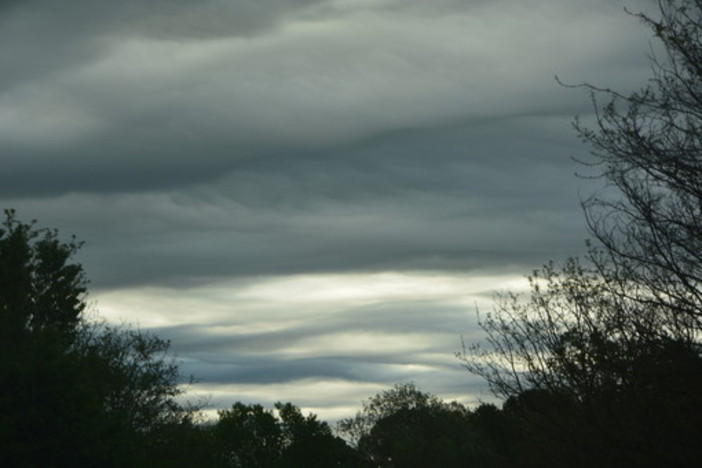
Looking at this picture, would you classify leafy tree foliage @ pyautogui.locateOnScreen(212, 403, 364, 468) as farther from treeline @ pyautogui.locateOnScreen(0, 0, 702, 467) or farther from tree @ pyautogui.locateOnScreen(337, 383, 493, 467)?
treeline @ pyautogui.locateOnScreen(0, 0, 702, 467)

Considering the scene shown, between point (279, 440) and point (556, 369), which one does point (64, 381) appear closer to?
point (556, 369)

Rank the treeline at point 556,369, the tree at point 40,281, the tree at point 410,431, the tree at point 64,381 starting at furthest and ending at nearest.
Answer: the tree at point 410,431, the tree at point 40,281, the tree at point 64,381, the treeline at point 556,369

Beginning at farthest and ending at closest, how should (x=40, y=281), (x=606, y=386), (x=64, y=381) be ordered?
(x=40, y=281)
(x=64, y=381)
(x=606, y=386)

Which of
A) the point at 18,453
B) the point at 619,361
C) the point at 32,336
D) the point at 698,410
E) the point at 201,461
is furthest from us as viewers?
the point at 201,461

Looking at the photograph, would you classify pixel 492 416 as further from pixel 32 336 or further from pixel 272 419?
pixel 272 419

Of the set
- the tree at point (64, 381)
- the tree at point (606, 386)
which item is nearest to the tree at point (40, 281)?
the tree at point (64, 381)

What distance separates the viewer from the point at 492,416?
230 ft

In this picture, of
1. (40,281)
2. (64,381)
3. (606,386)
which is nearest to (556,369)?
(606,386)

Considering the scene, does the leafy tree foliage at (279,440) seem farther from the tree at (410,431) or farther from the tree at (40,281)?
the tree at (40,281)

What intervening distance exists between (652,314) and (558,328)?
755 cm

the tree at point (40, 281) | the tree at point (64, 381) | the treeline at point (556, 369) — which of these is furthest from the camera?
the tree at point (40, 281)

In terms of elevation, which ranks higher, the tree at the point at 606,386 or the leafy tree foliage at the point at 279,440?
the leafy tree foliage at the point at 279,440

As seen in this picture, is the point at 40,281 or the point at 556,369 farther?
the point at 40,281

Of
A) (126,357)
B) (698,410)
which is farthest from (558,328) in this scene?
(126,357)
